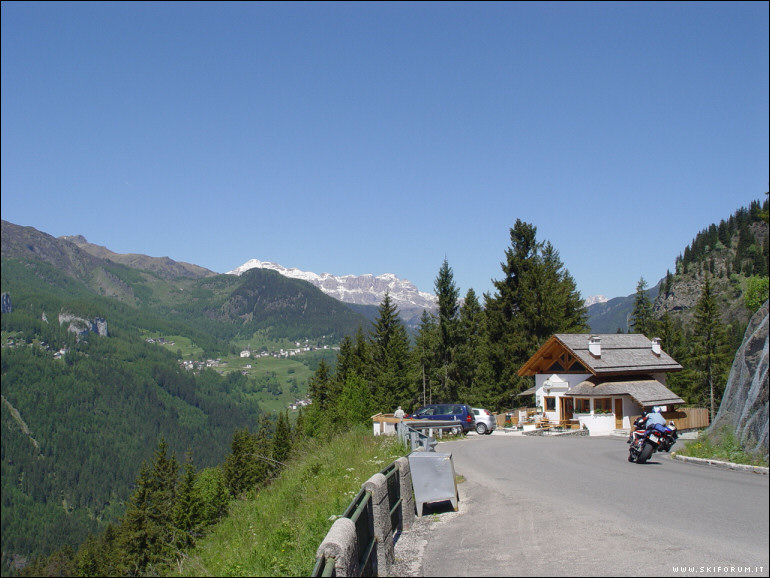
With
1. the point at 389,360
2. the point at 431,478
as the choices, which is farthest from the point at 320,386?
the point at 431,478

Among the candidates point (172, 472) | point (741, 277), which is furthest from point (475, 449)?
point (741, 277)

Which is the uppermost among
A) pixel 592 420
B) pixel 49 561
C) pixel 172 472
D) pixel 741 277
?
pixel 741 277

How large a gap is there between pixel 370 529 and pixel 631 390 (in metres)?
35.2

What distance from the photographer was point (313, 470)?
15164 millimetres

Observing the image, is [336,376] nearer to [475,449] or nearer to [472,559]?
[475,449]

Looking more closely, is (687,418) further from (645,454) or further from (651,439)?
(651,439)

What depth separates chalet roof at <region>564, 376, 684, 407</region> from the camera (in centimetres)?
3831

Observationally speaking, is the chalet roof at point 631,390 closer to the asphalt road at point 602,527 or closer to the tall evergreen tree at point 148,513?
the asphalt road at point 602,527

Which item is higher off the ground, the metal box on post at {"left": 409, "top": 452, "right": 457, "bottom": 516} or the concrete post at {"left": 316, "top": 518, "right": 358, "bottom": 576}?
the concrete post at {"left": 316, "top": 518, "right": 358, "bottom": 576}

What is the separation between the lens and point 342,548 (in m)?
5.11

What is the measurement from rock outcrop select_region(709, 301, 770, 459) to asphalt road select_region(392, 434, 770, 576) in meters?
1.34

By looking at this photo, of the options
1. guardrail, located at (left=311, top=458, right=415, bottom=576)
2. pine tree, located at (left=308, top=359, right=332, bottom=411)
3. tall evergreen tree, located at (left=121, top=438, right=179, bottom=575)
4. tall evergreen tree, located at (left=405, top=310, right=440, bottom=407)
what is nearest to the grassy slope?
guardrail, located at (left=311, top=458, right=415, bottom=576)

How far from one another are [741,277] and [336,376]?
379ft

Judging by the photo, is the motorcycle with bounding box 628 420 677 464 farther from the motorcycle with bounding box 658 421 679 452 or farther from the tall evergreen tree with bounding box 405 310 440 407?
the tall evergreen tree with bounding box 405 310 440 407
